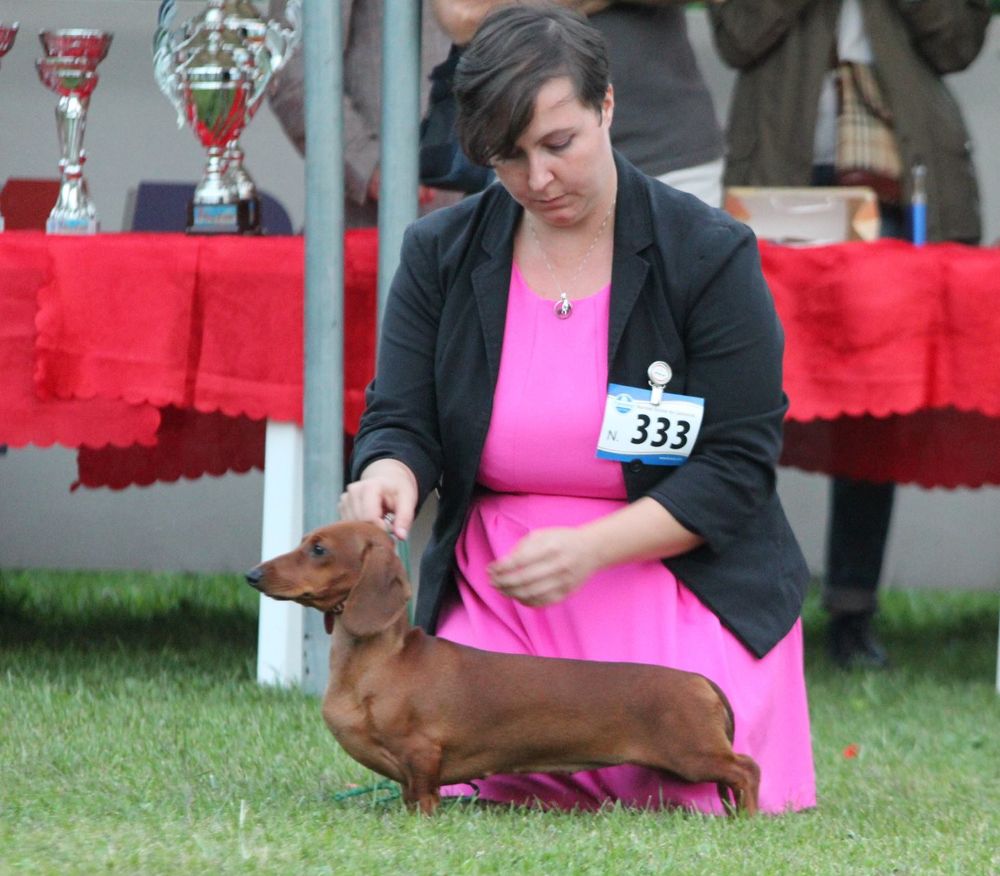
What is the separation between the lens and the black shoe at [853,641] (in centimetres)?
485

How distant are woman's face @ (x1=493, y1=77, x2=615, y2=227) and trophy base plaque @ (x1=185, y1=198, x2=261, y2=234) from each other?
1.57m

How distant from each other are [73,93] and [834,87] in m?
1.84

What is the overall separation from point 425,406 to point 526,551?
45 centimetres

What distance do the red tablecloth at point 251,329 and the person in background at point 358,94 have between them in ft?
1.19

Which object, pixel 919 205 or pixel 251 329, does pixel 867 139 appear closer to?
pixel 919 205

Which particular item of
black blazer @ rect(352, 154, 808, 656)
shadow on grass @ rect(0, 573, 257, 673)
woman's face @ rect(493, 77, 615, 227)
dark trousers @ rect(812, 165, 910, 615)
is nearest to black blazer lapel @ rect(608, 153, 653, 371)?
black blazer @ rect(352, 154, 808, 656)

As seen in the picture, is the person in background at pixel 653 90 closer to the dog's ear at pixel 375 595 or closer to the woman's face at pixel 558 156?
the woman's face at pixel 558 156

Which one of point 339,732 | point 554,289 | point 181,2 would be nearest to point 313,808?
point 339,732

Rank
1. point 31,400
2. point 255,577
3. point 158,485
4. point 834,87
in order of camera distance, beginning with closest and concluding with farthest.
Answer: point 255,577 < point 31,400 < point 834,87 < point 158,485

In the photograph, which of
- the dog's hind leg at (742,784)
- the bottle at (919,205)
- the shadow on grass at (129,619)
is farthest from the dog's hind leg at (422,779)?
the bottle at (919,205)

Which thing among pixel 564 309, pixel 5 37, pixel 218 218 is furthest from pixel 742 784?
pixel 5 37

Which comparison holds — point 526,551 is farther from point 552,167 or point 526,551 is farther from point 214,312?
point 214,312

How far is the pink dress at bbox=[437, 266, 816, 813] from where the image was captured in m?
2.70

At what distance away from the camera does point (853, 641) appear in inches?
192
